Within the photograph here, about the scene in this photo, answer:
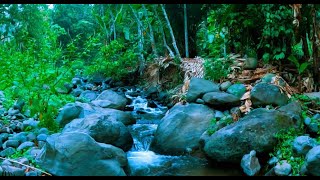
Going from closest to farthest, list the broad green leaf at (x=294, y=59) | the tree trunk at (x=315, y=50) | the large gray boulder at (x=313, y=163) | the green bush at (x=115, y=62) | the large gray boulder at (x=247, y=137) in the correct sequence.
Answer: the large gray boulder at (x=313, y=163) < the large gray boulder at (x=247, y=137) < the tree trunk at (x=315, y=50) < the broad green leaf at (x=294, y=59) < the green bush at (x=115, y=62)

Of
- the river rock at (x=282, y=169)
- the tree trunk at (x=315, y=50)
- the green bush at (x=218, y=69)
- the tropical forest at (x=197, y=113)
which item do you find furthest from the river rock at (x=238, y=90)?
the river rock at (x=282, y=169)

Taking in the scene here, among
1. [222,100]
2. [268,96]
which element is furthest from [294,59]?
[222,100]

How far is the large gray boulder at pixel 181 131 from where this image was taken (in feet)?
15.7

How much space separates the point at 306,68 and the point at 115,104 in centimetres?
367

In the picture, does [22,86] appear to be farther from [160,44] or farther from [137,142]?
[160,44]

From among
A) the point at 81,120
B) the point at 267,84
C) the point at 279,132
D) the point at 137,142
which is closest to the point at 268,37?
the point at 267,84

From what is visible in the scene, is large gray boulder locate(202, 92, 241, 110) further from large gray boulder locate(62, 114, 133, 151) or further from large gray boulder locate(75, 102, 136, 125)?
large gray boulder locate(75, 102, 136, 125)

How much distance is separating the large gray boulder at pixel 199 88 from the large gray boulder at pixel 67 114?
5.98ft

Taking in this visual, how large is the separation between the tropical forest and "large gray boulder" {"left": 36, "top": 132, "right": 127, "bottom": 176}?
1cm

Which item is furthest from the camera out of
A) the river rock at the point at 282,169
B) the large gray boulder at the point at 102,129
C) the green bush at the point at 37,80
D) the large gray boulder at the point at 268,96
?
the large gray boulder at the point at 268,96

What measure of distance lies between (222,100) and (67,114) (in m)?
2.35

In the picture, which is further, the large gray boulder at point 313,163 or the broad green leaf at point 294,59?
the broad green leaf at point 294,59

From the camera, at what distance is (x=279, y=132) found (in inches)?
162

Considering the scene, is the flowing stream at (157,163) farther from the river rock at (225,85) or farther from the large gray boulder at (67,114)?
the river rock at (225,85)
